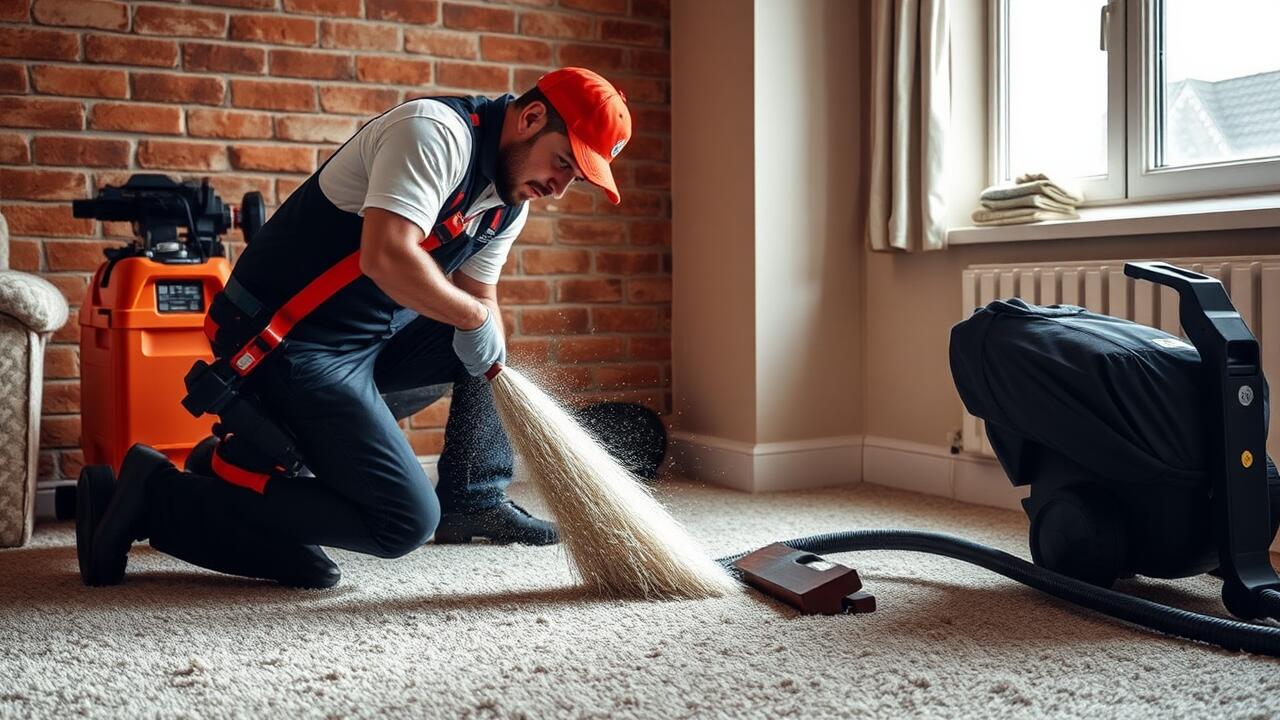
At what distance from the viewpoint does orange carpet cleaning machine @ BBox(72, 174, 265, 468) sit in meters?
2.68

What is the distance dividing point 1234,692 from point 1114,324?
0.73 m

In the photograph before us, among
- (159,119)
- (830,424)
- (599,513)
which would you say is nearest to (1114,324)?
(599,513)

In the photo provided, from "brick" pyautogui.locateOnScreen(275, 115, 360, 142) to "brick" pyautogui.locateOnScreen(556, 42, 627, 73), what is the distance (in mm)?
714

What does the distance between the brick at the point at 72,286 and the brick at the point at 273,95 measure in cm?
63

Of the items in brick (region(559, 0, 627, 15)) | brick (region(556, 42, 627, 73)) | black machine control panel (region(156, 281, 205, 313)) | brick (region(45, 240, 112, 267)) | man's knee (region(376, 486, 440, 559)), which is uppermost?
brick (region(559, 0, 627, 15))

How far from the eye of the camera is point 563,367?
368 centimetres

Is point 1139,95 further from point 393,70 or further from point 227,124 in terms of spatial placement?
point 227,124

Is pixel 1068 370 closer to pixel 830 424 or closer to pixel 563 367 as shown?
pixel 830 424

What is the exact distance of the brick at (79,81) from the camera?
301 cm

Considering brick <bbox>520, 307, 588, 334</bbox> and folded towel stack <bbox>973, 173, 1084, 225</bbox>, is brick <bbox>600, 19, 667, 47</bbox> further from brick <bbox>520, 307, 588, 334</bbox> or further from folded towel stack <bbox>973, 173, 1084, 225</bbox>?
folded towel stack <bbox>973, 173, 1084, 225</bbox>

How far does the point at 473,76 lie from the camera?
3518mm

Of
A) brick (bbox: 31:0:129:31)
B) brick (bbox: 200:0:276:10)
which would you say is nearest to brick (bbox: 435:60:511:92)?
brick (bbox: 200:0:276:10)

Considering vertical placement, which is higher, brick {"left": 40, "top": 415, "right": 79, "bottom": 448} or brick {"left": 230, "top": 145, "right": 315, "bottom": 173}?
brick {"left": 230, "top": 145, "right": 315, "bottom": 173}

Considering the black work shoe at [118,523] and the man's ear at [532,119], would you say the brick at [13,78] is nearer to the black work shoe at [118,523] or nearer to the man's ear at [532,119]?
the black work shoe at [118,523]
